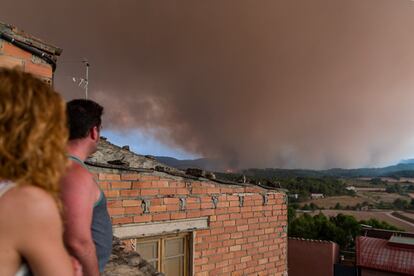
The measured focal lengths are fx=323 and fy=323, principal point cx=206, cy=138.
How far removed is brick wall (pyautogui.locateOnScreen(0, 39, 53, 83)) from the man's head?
6.49 ft

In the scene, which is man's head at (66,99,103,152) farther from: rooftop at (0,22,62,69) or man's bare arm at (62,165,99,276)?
rooftop at (0,22,62,69)

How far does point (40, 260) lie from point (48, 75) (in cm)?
294

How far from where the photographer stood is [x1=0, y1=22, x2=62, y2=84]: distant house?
9.93ft

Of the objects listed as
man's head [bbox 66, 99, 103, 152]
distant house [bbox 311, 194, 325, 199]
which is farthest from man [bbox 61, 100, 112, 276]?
distant house [bbox 311, 194, 325, 199]

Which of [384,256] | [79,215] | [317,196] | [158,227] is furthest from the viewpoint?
[317,196]

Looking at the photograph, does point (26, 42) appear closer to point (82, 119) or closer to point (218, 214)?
point (82, 119)

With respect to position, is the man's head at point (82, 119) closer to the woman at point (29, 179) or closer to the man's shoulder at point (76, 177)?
the man's shoulder at point (76, 177)

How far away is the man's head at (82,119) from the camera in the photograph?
1.36 m

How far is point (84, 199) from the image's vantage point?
114 cm

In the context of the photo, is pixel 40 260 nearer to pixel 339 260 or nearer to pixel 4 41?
pixel 4 41

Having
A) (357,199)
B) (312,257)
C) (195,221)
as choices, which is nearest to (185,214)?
(195,221)

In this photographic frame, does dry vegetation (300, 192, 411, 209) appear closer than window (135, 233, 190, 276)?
No

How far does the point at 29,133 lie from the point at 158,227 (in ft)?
10.8

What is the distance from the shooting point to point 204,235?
173 inches
